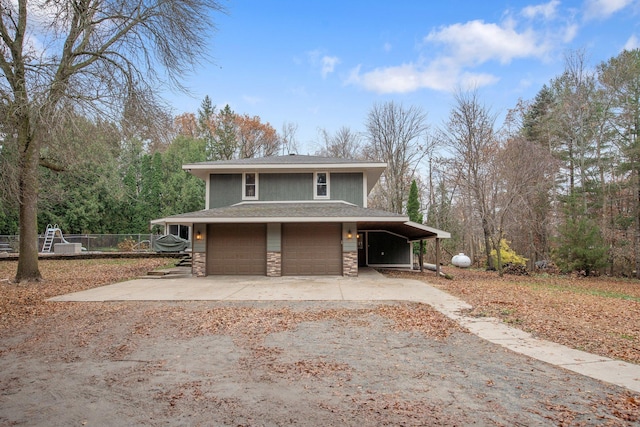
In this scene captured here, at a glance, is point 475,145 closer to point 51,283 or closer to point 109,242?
point 51,283

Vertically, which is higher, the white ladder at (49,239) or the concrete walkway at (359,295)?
the white ladder at (49,239)

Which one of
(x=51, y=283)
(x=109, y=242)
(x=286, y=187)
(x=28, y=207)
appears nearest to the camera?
(x=28, y=207)

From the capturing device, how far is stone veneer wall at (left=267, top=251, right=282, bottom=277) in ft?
45.3

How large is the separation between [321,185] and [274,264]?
3996 millimetres

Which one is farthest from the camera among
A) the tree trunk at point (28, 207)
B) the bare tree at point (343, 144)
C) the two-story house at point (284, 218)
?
the bare tree at point (343, 144)

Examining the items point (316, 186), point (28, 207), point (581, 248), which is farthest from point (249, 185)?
point (581, 248)

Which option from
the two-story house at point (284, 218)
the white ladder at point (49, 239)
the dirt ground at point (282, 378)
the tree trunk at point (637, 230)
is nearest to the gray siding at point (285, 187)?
the two-story house at point (284, 218)

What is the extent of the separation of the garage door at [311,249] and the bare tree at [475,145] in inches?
352

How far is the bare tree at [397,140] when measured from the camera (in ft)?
89.0

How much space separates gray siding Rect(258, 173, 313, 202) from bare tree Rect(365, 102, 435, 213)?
13.1 meters

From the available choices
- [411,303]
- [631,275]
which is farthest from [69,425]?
[631,275]

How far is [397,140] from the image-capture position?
27594 mm

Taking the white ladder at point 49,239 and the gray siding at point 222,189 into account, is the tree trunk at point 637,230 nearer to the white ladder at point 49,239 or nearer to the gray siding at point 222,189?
the gray siding at point 222,189

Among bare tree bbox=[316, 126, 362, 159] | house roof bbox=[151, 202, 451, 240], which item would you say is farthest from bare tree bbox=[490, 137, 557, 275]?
bare tree bbox=[316, 126, 362, 159]
